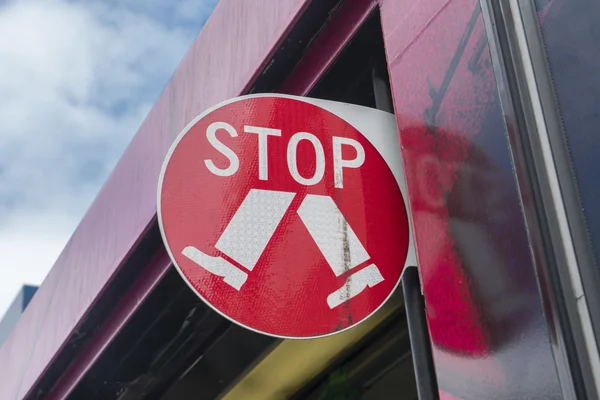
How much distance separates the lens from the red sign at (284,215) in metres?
2.68

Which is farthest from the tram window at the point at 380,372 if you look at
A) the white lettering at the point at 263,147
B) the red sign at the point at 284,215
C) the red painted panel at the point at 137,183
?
the white lettering at the point at 263,147

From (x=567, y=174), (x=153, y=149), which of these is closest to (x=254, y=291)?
(x=567, y=174)

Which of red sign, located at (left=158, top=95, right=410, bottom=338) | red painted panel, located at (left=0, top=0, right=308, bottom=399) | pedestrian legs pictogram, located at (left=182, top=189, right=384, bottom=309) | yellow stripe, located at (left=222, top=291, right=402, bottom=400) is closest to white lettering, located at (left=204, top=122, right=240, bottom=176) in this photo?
red sign, located at (left=158, top=95, right=410, bottom=338)

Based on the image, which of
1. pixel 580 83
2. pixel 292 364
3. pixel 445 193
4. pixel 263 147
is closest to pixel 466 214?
pixel 445 193

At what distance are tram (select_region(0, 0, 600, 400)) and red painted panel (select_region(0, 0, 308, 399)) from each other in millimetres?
17

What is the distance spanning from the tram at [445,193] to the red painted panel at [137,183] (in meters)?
0.02

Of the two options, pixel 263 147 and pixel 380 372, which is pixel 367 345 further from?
pixel 263 147

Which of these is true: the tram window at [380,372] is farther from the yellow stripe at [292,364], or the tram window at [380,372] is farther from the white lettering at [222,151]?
the white lettering at [222,151]

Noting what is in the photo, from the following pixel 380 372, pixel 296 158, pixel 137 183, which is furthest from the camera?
pixel 137 183

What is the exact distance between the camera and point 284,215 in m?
2.85

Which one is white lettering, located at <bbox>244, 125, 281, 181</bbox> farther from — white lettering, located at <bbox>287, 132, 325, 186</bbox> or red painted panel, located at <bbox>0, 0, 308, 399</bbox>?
red painted panel, located at <bbox>0, 0, 308, 399</bbox>

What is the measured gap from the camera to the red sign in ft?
8.79

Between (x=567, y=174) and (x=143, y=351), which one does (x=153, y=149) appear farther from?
(x=567, y=174)

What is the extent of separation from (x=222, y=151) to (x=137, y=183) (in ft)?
8.44
